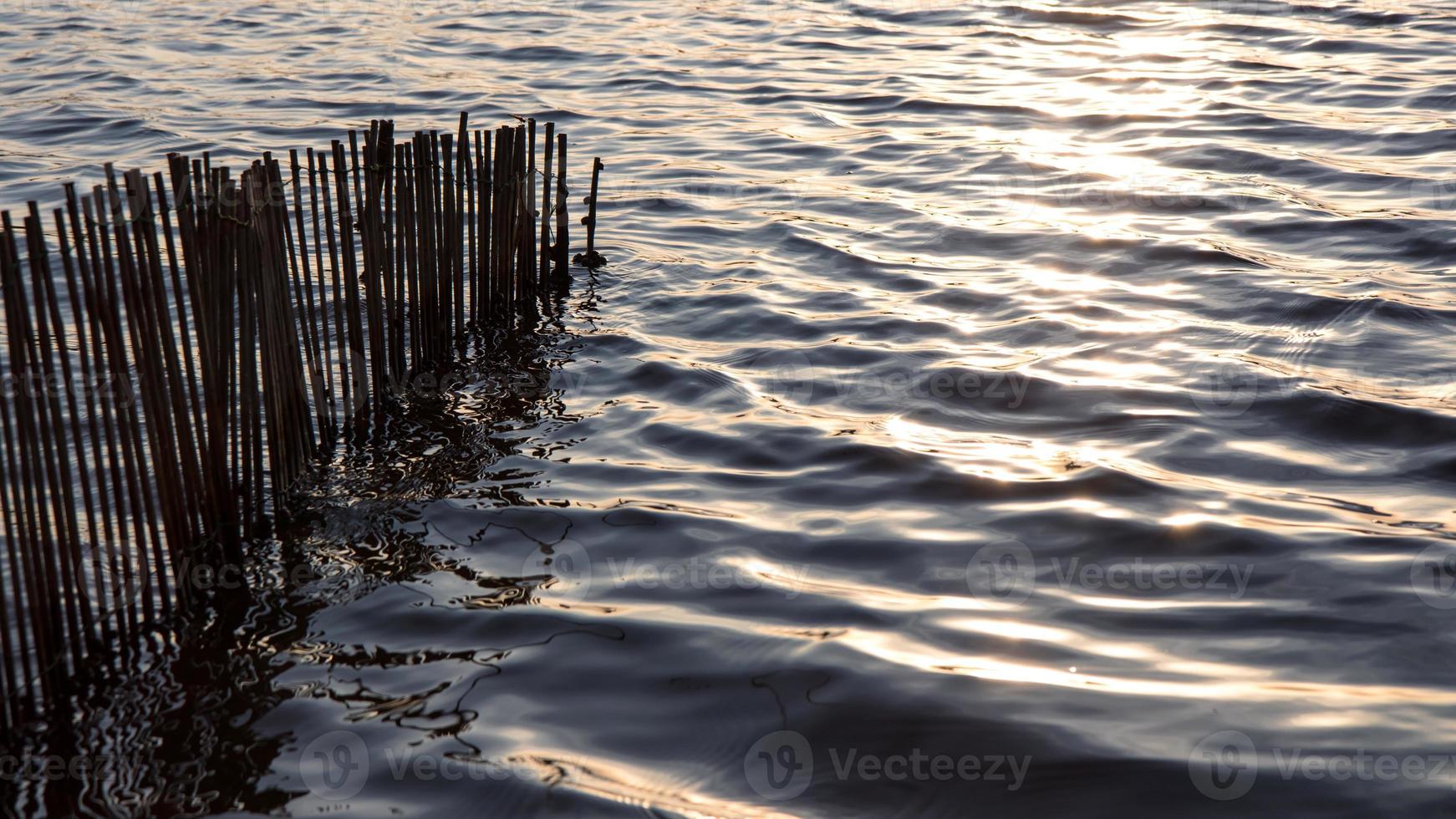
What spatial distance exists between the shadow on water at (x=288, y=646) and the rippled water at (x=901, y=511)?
0.02 metres

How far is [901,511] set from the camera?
4.41 metres

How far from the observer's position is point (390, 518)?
14.1 ft

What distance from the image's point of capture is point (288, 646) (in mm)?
3592

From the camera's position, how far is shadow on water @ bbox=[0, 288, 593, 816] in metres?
3.02

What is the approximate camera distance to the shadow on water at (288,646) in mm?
3020

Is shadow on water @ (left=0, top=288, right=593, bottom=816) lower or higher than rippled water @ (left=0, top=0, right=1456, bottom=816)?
lower

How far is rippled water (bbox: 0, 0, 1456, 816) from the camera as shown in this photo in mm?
3145

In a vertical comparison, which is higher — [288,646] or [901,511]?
[901,511]

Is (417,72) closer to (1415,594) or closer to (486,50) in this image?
(486,50)

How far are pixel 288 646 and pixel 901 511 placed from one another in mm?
2134

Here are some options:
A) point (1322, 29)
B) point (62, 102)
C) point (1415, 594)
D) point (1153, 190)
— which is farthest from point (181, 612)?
point (1322, 29)

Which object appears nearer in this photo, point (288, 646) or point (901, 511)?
point (288, 646)

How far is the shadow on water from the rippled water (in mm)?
16

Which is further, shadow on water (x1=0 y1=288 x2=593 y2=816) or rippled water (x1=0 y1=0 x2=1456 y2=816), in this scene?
rippled water (x1=0 y1=0 x2=1456 y2=816)
